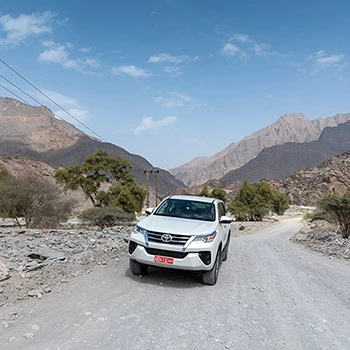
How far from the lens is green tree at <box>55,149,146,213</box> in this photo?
3675 cm

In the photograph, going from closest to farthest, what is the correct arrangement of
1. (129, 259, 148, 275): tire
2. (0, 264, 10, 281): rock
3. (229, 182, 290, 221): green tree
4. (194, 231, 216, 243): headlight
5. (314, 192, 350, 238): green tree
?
(0, 264, 10, 281): rock < (194, 231, 216, 243): headlight < (129, 259, 148, 275): tire < (314, 192, 350, 238): green tree < (229, 182, 290, 221): green tree

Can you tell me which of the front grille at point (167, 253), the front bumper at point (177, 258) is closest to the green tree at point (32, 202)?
the front bumper at point (177, 258)

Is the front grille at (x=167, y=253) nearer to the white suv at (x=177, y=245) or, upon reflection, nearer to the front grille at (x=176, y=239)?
the white suv at (x=177, y=245)

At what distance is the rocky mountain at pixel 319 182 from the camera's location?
110875mm

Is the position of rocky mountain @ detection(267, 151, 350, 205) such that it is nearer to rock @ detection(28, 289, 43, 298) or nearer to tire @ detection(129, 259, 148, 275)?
tire @ detection(129, 259, 148, 275)

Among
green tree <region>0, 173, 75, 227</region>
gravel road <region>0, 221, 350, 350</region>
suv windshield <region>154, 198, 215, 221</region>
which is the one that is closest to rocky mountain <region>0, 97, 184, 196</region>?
green tree <region>0, 173, 75, 227</region>

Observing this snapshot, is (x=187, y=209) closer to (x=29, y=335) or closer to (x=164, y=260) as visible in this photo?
(x=164, y=260)

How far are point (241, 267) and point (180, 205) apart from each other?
2585mm

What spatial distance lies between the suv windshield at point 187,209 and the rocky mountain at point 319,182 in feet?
356

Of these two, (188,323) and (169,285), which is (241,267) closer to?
(169,285)

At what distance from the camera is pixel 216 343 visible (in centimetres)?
405

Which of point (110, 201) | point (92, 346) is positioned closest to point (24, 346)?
point (92, 346)

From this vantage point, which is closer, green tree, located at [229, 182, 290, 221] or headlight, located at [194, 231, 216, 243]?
headlight, located at [194, 231, 216, 243]

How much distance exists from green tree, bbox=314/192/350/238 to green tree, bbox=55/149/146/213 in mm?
22802
